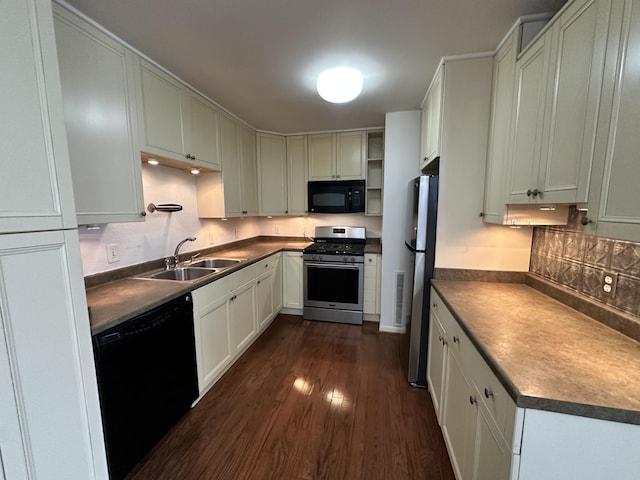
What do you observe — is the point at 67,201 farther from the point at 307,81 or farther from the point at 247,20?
the point at 307,81

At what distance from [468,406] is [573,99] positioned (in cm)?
138

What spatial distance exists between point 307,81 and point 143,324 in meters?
2.05

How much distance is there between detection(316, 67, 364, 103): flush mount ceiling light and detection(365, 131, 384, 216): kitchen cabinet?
162cm

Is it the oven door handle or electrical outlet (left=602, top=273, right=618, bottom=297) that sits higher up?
electrical outlet (left=602, top=273, right=618, bottom=297)

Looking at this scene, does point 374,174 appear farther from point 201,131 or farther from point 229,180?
point 201,131

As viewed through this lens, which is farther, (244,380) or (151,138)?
(244,380)

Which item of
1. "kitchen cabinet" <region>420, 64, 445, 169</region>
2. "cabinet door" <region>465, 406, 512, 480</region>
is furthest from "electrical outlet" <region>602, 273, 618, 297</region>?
"kitchen cabinet" <region>420, 64, 445, 169</region>

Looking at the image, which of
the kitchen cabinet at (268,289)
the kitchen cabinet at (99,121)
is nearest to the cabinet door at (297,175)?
the kitchen cabinet at (268,289)

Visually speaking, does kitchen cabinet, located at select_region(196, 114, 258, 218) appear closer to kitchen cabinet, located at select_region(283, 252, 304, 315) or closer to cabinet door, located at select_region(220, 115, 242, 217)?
cabinet door, located at select_region(220, 115, 242, 217)

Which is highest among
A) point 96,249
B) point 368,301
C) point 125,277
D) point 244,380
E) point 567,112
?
point 567,112

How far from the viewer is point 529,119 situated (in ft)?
4.35

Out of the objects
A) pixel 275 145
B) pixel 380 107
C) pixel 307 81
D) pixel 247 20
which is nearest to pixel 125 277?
pixel 247 20

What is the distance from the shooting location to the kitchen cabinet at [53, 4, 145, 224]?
1319 millimetres

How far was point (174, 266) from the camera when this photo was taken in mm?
2346
